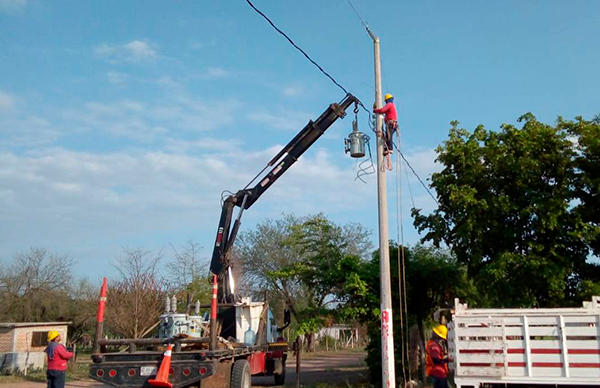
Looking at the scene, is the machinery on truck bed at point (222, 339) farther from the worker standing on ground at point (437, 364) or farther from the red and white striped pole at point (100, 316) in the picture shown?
the worker standing on ground at point (437, 364)

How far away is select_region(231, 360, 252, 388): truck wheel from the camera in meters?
11.4

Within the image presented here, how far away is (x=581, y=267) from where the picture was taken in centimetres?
1434

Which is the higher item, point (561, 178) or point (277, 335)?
point (561, 178)

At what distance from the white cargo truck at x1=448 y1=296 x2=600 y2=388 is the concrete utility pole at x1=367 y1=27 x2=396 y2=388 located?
3.71 feet

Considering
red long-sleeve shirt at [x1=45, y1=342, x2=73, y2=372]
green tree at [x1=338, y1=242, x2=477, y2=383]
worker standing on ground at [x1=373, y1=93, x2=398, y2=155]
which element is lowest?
red long-sleeve shirt at [x1=45, y1=342, x2=73, y2=372]

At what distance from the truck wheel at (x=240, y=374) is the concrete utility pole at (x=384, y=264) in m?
3.18

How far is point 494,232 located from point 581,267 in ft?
7.49

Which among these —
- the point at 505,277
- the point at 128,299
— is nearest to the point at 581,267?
the point at 505,277

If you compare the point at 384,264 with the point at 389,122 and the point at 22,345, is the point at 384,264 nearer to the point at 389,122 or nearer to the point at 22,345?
the point at 389,122

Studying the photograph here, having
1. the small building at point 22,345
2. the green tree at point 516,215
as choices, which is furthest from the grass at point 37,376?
the green tree at point 516,215

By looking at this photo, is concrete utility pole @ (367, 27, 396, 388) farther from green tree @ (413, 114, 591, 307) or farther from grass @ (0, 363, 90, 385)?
grass @ (0, 363, 90, 385)

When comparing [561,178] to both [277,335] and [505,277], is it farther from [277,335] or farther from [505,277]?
[277,335]

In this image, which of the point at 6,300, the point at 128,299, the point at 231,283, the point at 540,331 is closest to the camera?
the point at 540,331

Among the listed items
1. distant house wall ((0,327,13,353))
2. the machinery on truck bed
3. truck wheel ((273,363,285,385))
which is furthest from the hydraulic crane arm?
distant house wall ((0,327,13,353))
